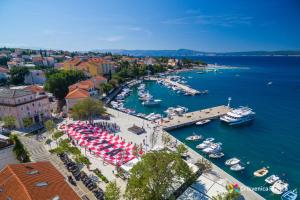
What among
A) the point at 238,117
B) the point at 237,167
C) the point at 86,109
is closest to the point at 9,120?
the point at 86,109

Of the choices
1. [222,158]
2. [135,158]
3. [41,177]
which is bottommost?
[222,158]

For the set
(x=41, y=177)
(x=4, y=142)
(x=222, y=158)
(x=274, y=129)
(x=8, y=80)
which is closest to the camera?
(x=41, y=177)

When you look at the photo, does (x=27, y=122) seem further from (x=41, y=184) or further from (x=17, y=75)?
(x=17, y=75)

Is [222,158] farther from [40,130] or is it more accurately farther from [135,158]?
[40,130]

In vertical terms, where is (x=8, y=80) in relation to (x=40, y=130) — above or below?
above

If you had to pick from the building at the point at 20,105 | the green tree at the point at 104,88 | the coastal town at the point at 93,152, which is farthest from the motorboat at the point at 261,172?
the green tree at the point at 104,88

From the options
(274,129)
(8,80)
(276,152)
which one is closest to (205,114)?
(274,129)

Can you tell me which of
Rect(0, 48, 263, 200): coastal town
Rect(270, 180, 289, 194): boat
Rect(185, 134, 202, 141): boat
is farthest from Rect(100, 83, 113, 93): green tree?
Rect(270, 180, 289, 194): boat
